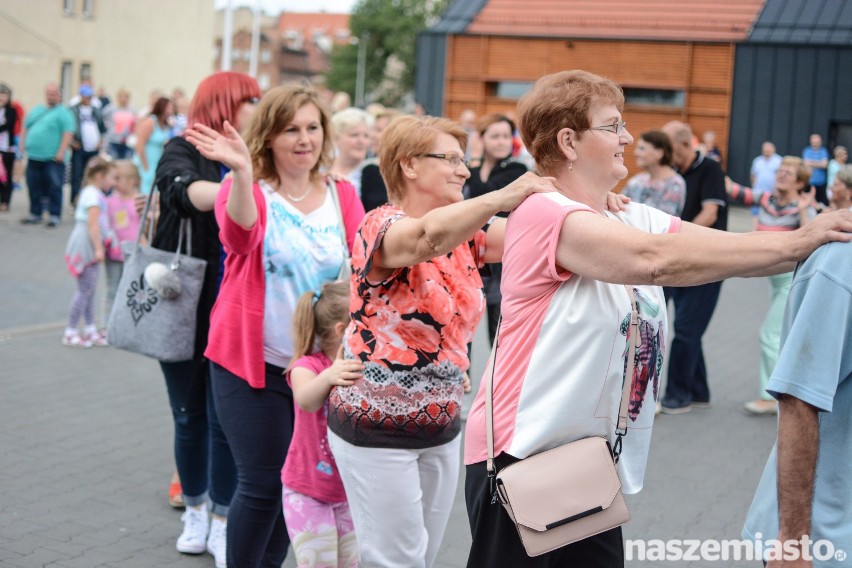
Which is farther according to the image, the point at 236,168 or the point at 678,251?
the point at 236,168

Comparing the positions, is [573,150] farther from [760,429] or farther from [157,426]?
[760,429]

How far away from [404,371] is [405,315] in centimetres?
17

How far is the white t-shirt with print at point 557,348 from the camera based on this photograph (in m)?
2.54

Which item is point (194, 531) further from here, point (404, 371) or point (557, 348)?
point (557, 348)

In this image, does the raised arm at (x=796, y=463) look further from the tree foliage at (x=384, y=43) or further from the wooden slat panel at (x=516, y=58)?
the tree foliage at (x=384, y=43)

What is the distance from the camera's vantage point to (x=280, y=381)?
13.1ft

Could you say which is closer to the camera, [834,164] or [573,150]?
[573,150]

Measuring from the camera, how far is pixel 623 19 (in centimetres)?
2944

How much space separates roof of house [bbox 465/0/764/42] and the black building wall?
3.21ft

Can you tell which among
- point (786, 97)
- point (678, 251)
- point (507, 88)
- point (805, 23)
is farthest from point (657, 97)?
point (678, 251)

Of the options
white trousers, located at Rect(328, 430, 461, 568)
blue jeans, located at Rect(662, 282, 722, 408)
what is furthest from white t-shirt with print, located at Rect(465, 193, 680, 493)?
blue jeans, located at Rect(662, 282, 722, 408)

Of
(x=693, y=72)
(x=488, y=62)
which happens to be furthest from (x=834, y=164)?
(x=488, y=62)

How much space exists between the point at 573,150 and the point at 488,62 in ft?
91.9

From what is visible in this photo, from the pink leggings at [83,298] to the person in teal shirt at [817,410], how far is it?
741 cm
